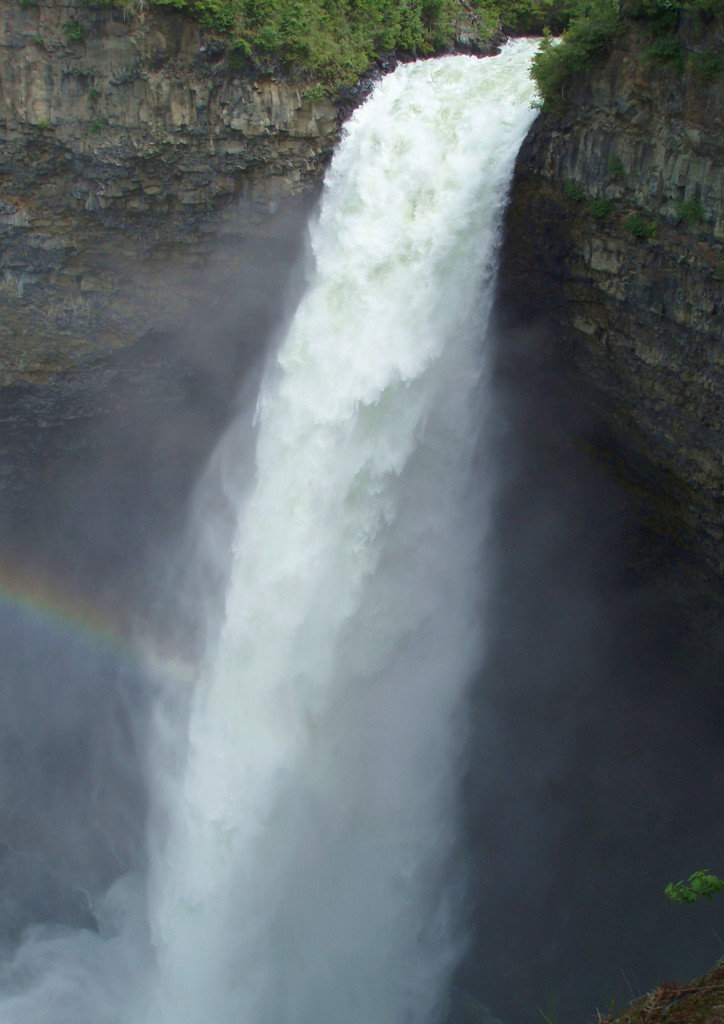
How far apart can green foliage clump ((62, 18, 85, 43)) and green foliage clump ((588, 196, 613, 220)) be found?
8.48 metres

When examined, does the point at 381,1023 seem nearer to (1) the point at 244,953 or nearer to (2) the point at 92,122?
(1) the point at 244,953

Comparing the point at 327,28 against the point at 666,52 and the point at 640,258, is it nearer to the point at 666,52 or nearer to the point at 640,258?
the point at 666,52

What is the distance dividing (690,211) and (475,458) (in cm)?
508

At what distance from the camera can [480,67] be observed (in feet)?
44.6

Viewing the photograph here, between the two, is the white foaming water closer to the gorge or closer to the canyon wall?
the gorge

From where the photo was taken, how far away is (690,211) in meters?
9.48

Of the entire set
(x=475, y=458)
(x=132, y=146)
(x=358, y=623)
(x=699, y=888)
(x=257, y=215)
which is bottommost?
(x=699, y=888)

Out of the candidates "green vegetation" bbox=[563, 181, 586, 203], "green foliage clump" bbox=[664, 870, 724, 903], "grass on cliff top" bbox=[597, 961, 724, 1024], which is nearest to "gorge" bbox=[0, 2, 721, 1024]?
"green vegetation" bbox=[563, 181, 586, 203]

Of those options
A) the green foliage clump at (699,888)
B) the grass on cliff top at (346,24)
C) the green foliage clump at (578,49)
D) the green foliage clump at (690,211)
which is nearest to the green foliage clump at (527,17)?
the grass on cliff top at (346,24)

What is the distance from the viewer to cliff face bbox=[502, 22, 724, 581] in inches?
376

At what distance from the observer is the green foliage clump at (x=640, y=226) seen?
10.1 meters

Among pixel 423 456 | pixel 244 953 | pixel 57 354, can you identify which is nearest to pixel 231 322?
pixel 57 354

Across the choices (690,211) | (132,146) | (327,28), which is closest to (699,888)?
(690,211)

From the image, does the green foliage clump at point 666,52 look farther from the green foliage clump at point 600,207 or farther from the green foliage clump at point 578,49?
the green foliage clump at point 600,207
